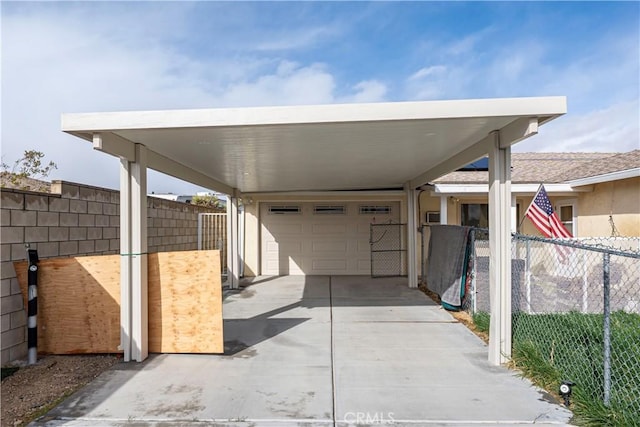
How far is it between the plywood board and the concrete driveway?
331mm

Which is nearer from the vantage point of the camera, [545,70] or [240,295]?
[240,295]

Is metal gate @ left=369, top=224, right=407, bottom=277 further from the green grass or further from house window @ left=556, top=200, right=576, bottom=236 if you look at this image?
the green grass

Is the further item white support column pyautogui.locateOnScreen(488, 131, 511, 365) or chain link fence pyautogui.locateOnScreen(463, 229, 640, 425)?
white support column pyautogui.locateOnScreen(488, 131, 511, 365)

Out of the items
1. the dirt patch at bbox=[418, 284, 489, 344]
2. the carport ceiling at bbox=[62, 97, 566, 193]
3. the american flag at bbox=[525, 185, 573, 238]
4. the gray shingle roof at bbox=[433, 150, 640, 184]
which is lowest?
the dirt patch at bbox=[418, 284, 489, 344]

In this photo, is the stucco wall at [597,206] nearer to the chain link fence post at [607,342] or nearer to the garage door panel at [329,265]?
the garage door panel at [329,265]

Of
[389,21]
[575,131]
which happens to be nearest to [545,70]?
[389,21]

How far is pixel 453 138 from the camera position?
4695 mm

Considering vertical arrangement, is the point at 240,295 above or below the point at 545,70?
below

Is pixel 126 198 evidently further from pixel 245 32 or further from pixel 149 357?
pixel 245 32

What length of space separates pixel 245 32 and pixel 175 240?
5.07 m

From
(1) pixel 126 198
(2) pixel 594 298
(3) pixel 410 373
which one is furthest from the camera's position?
(2) pixel 594 298

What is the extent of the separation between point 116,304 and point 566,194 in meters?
10.2

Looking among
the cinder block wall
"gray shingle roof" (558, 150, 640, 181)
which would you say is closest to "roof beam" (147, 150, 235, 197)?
the cinder block wall

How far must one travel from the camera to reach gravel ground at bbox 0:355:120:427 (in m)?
3.32
